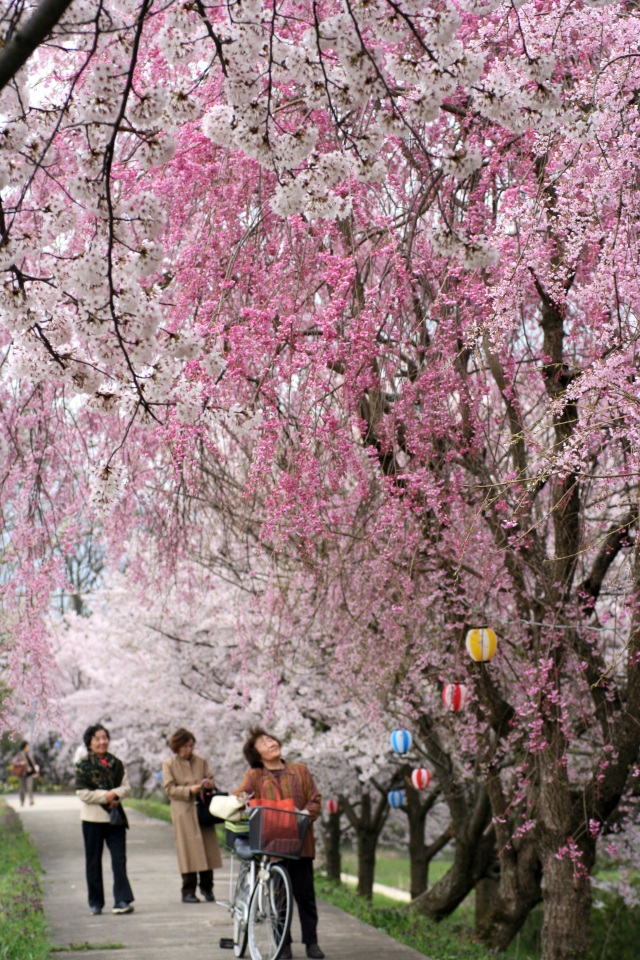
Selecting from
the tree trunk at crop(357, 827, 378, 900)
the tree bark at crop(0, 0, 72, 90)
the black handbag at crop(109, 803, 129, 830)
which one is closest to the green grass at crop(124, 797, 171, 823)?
the tree trunk at crop(357, 827, 378, 900)

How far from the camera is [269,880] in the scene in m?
7.14

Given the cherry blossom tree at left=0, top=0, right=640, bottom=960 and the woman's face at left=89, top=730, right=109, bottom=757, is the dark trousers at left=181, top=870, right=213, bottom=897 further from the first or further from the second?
the cherry blossom tree at left=0, top=0, right=640, bottom=960

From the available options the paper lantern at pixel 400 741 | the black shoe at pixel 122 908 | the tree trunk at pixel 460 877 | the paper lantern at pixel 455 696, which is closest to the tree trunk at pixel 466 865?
the tree trunk at pixel 460 877

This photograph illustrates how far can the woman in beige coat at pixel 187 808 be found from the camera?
31.4ft

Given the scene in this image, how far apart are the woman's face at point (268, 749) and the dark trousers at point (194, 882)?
265cm

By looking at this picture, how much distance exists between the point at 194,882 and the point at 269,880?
9.90 ft

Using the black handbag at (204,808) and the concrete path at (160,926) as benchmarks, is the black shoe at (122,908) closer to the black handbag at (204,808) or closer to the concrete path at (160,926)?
the concrete path at (160,926)

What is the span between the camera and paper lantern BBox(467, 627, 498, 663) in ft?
28.7

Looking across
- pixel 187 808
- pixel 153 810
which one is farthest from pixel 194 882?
pixel 153 810

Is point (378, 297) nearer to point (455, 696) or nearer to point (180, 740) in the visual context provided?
point (455, 696)

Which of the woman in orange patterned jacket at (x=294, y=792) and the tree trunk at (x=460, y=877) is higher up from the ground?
the woman in orange patterned jacket at (x=294, y=792)

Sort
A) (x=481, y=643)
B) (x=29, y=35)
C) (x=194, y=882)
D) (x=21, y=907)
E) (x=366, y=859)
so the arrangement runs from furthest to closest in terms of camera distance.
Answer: (x=366, y=859), (x=194, y=882), (x=21, y=907), (x=481, y=643), (x=29, y=35)

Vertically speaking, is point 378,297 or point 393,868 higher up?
point 378,297

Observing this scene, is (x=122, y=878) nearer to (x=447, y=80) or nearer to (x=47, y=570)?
(x=47, y=570)
